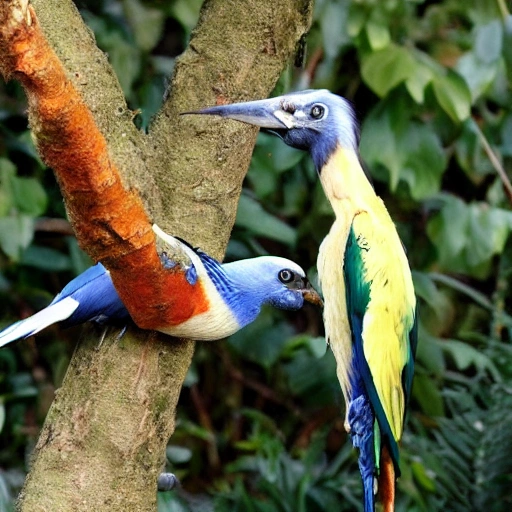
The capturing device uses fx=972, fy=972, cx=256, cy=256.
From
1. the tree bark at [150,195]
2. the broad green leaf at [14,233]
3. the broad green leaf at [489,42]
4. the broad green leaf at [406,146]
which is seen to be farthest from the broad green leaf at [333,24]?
the broad green leaf at [14,233]

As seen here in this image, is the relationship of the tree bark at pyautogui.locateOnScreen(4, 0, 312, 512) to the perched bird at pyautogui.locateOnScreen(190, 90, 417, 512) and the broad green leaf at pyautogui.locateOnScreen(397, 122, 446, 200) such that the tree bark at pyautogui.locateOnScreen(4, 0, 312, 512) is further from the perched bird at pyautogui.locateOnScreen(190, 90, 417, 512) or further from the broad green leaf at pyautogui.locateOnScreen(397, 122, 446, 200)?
the broad green leaf at pyautogui.locateOnScreen(397, 122, 446, 200)

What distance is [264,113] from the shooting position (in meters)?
0.89

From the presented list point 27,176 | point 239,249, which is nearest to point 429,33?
point 239,249

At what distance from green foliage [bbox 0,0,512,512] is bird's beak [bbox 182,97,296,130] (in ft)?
2.27

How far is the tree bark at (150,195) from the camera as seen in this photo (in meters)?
1.07

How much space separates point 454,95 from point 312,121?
35.8 inches

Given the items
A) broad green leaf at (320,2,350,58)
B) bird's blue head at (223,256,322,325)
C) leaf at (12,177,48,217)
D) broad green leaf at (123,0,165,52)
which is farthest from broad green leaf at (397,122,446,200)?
bird's blue head at (223,256,322,325)

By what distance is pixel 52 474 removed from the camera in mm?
1061

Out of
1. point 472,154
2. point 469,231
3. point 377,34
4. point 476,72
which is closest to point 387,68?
point 377,34

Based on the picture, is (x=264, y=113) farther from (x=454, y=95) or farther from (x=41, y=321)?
(x=454, y=95)

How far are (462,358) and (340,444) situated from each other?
0.71 meters

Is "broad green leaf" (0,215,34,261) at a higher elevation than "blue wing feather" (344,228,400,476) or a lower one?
lower

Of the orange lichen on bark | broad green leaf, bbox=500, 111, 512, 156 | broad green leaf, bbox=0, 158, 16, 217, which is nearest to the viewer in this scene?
the orange lichen on bark

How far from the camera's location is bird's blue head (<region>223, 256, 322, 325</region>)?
103 centimetres
